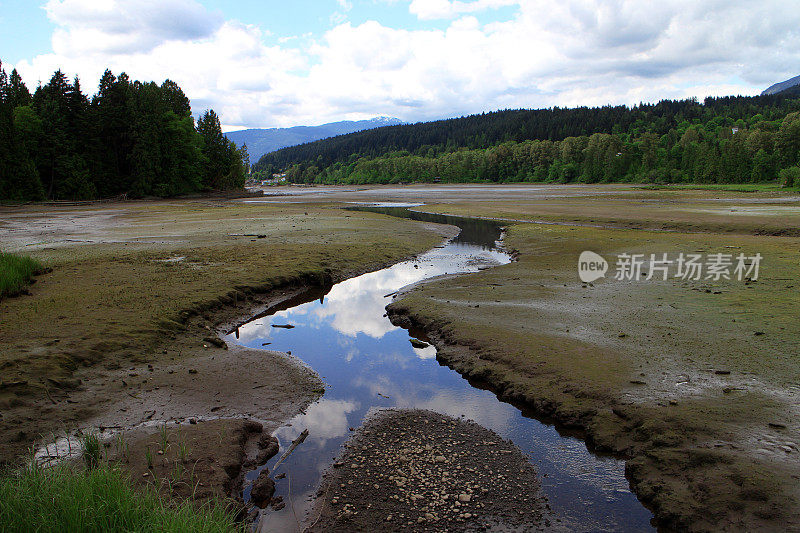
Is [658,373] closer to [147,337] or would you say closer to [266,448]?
[266,448]

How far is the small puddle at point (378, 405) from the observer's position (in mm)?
6207

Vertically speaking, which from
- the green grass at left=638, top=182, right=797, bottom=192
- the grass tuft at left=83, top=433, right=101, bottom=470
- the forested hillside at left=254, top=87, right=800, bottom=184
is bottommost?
the grass tuft at left=83, top=433, right=101, bottom=470

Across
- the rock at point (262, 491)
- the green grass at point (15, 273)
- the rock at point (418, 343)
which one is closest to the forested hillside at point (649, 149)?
the rock at point (418, 343)

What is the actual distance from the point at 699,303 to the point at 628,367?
602cm

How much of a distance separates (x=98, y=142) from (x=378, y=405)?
81.4 m

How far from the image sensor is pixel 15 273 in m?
14.5

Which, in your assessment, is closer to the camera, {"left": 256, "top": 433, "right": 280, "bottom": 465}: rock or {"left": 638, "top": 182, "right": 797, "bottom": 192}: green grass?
{"left": 256, "top": 433, "right": 280, "bottom": 465}: rock

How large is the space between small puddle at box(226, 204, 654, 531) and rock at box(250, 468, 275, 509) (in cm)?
12

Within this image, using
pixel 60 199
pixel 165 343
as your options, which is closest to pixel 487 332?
pixel 165 343

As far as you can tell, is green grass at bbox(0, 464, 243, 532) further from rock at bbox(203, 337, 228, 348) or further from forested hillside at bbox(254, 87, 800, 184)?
forested hillside at bbox(254, 87, 800, 184)

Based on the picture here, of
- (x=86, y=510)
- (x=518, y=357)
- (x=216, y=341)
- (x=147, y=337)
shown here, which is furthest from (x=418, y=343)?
(x=86, y=510)

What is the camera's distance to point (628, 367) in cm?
952

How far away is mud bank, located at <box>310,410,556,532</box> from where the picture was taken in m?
5.81

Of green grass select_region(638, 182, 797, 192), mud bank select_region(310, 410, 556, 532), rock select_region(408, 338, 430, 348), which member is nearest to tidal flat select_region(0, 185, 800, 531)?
rock select_region(408, 338, 430, 348)
